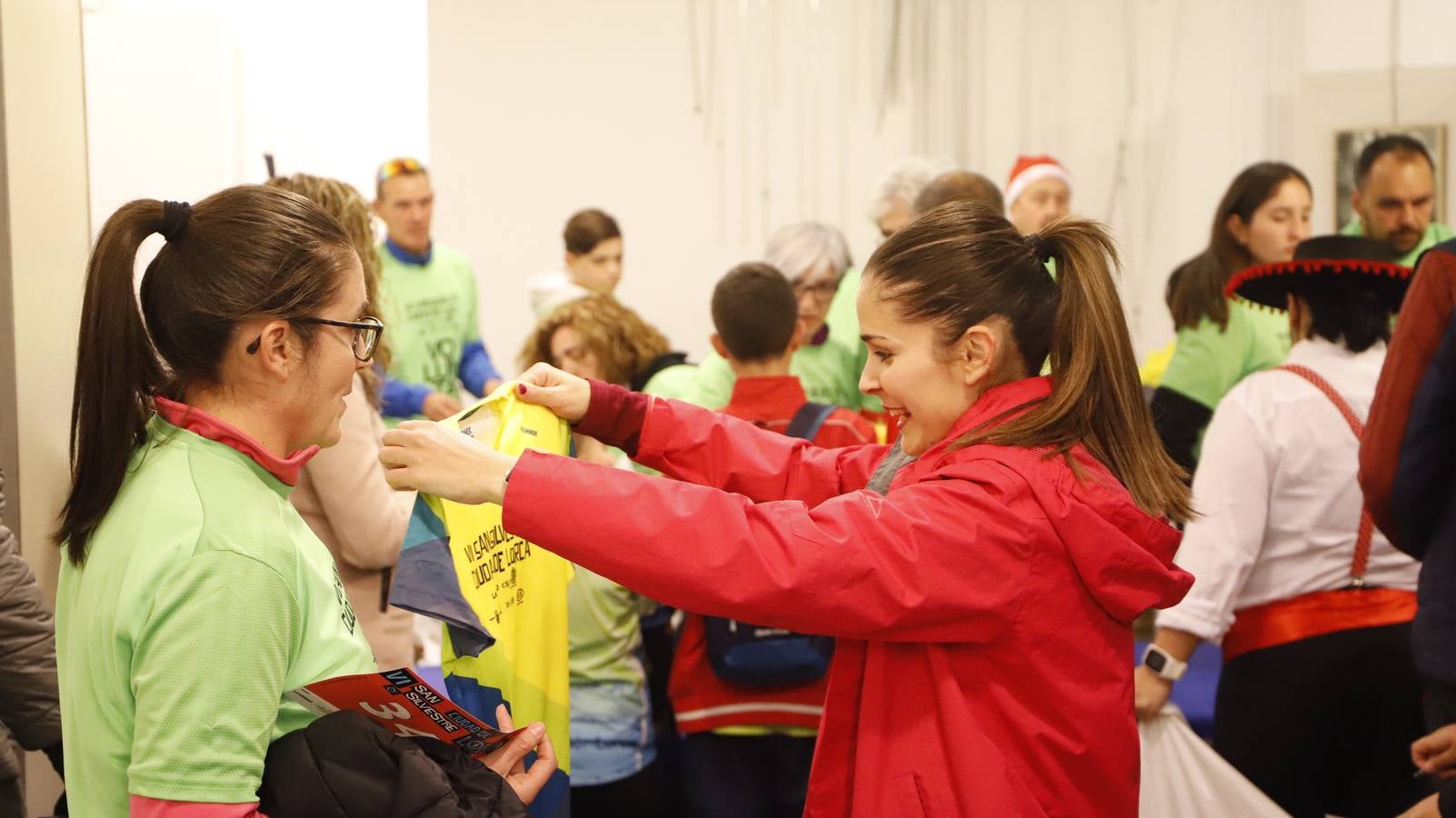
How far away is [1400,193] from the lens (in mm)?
4109

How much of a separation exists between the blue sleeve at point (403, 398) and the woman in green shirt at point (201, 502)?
266cm

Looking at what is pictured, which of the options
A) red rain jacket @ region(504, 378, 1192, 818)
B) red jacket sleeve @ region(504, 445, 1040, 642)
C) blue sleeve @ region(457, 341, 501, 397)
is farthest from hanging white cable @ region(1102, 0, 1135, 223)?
red jacket sleeve @ region(504, 445, 1040, 642)

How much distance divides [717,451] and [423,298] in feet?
9.23

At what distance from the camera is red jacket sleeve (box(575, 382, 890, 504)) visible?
6.21ft

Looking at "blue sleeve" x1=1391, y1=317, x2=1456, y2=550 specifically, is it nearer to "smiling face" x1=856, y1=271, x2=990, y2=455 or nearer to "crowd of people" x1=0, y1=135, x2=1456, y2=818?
"crowd of people" x1=0, y1=135, x2=1456, y2=818

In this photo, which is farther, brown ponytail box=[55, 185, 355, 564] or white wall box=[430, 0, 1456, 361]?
white wall box=[430, 0, 1456, 361]

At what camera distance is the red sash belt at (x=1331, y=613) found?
2467mm

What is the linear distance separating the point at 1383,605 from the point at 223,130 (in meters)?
3.21

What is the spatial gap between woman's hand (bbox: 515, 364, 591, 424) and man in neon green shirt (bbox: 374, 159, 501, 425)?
2.48 metres

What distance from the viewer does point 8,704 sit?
1933 mm

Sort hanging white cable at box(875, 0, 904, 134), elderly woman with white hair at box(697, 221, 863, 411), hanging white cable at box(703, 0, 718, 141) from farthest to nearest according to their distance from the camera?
hanging white cable at box(703, 0, 718, 141) → hanging white cable at box(875, 0, 904, 134) → elderly woman with white hair at box(697, 221, 863, 411)

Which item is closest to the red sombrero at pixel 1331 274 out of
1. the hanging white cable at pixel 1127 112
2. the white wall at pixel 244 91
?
the white wall at pixel 244 91

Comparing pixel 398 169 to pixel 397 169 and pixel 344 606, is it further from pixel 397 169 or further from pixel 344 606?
pixel 344 606

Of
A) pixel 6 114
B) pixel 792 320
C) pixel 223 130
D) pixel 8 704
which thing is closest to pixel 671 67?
pixel 223 130
